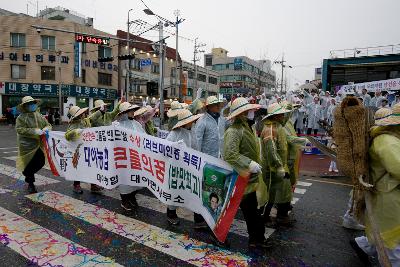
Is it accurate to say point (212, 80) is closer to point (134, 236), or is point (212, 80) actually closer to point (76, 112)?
point (76, 112)

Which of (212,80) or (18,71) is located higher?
(212,80)

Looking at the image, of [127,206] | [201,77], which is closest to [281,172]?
[127,206]

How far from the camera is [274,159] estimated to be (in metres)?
4.53

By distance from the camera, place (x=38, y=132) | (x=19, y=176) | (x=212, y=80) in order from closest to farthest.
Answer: (x=38, y=132) < (x=19, y=176) < (x=212, y=80)

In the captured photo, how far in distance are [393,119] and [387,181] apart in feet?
1.95

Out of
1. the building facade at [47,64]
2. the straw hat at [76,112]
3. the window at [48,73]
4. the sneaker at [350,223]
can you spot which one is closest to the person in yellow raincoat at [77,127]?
the straw hat at [76,112]

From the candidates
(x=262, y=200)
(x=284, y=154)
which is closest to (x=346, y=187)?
(x=284, y=154)

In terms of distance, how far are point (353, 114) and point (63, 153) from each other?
217 inches

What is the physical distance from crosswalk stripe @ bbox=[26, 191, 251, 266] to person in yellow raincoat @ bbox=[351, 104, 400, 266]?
154 cm

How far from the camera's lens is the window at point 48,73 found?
3544 centimetres

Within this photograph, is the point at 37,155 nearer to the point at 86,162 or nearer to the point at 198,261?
the point at 86,162

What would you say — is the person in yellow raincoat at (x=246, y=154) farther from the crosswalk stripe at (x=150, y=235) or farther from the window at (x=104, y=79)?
the window at (x=104, y=79)

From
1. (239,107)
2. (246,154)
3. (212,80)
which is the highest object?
(212,80)

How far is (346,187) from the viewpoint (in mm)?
7707
